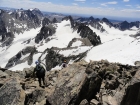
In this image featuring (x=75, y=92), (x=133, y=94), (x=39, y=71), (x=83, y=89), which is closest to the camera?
(x=133, y=94)

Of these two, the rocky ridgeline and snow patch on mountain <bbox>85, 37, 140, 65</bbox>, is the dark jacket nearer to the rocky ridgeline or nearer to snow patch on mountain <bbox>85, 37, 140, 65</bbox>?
the rocky ridgeline

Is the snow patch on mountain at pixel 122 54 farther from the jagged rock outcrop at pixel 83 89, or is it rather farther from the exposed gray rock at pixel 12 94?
the exposed gray rock at pixel 12 94

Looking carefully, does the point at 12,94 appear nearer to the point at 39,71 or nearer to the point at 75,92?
the point at 75,92

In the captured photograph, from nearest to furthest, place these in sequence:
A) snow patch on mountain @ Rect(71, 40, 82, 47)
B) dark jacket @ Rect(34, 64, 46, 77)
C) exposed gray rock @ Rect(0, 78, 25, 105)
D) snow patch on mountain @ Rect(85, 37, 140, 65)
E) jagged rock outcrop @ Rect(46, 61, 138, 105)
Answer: jagged rock outcrop @ Rect(46, 61, 138, 105)
exposed gray rock @ Rect(0, 78, 25, 105)
dark jacket @ Rect(34, 64, 46, 77)
snow patch on mountain @ Rect(85, 37, 140, 65)
snow patch on mountain @ Rect(71, 40, 82, 47)

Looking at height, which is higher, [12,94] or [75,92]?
[75,92]

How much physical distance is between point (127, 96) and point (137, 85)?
41.3 inches

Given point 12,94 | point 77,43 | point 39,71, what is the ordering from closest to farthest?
1. point 12,94
2. point 39,71
3. point 77,43

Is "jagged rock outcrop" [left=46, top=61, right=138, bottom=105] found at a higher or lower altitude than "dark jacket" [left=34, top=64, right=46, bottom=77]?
higher

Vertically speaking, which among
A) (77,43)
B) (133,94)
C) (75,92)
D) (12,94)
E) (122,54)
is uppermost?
(133,94)

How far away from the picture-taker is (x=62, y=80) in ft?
61.1

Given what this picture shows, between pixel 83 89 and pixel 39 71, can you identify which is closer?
pixel 83 89

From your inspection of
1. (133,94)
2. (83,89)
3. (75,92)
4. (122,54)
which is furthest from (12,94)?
(122,54)

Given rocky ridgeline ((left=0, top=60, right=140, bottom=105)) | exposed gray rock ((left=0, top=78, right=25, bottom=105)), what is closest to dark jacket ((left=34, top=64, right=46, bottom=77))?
rocky ridgeline ((left=0, top=60, right=140, bottom=105))

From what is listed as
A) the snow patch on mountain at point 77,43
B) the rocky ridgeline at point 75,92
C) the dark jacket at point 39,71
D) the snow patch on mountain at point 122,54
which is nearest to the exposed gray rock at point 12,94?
the rocky ridgeline at point 75,92
